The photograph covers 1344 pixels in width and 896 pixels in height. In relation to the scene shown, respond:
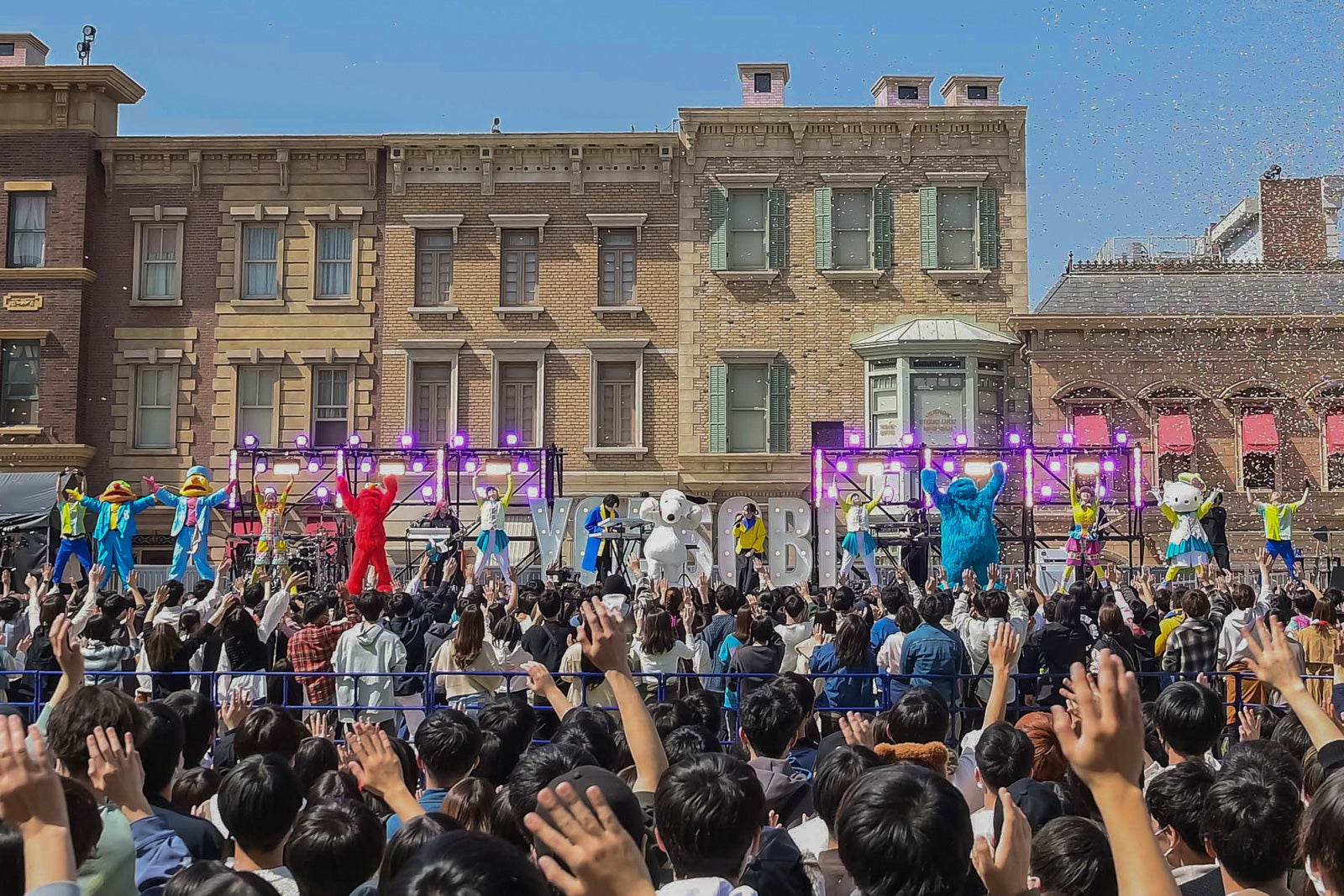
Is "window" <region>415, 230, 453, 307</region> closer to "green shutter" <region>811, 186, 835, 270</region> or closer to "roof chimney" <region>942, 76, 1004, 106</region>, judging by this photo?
"green shutter" <region>811, 186, 835, 270</region>

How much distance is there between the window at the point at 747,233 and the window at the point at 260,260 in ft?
32.2

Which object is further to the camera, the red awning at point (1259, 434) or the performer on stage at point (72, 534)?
the red awning at point (1259, 434)

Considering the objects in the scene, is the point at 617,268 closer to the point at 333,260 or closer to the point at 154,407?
the point at 333,260

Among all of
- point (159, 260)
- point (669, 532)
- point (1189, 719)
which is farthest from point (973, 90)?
point (1189, 719)

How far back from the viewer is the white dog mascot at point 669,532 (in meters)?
19.7

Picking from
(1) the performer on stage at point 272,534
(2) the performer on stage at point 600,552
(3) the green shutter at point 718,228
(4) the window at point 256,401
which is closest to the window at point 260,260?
(4) the window at point 256,401

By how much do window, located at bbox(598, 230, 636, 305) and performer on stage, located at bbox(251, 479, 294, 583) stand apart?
8.03m

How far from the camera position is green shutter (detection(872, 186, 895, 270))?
90.9 ft

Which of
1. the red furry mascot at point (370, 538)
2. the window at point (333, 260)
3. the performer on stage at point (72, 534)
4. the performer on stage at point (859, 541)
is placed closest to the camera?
the red furry mascot at point (370, 538)

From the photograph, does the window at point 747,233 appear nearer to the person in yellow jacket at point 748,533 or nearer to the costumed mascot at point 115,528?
the person in yellow jacket at point 748,533

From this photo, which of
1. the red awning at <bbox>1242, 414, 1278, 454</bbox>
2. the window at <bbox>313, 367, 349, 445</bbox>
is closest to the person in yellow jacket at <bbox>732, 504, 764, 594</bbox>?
the window at <bbox>313, 367, 349, 445</bbox>

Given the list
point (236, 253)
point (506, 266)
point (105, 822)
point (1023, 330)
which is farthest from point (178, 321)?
point (105, 822)

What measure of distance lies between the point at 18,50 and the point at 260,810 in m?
29.3

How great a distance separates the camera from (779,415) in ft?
90.7
